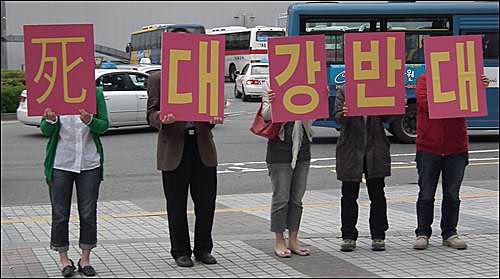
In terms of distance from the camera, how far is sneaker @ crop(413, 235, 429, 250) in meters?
7.41

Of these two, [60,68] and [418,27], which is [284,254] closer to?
[60,68]

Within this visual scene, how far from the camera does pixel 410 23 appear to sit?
17172mm

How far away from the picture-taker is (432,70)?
284 inches

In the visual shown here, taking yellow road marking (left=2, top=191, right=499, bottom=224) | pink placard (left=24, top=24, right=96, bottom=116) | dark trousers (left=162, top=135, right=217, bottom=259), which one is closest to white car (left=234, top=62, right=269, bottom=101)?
yellow road marking (left=2, top=191, right=499, bottom=224)

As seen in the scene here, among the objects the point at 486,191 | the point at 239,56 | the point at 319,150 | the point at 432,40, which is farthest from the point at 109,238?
the point at 239,56

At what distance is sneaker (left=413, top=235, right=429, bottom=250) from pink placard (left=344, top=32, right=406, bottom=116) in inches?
45.2

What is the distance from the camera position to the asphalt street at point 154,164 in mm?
11898

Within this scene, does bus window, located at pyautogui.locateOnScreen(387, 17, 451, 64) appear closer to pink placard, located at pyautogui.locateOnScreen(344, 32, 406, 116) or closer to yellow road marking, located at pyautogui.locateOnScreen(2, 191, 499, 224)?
yellow road marking, located at pyautogui.locateOnScreen(2, 191, 499, 224)

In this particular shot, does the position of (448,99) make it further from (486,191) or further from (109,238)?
(486,191)

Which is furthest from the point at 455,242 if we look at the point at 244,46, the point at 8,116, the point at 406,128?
the point at 244,46

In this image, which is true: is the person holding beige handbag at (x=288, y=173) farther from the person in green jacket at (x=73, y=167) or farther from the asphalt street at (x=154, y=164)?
the asphalt street at (x=154, y=164)

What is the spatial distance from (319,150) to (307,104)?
965 centimetres

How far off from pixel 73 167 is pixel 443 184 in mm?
3268

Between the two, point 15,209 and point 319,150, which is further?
point 319,150
